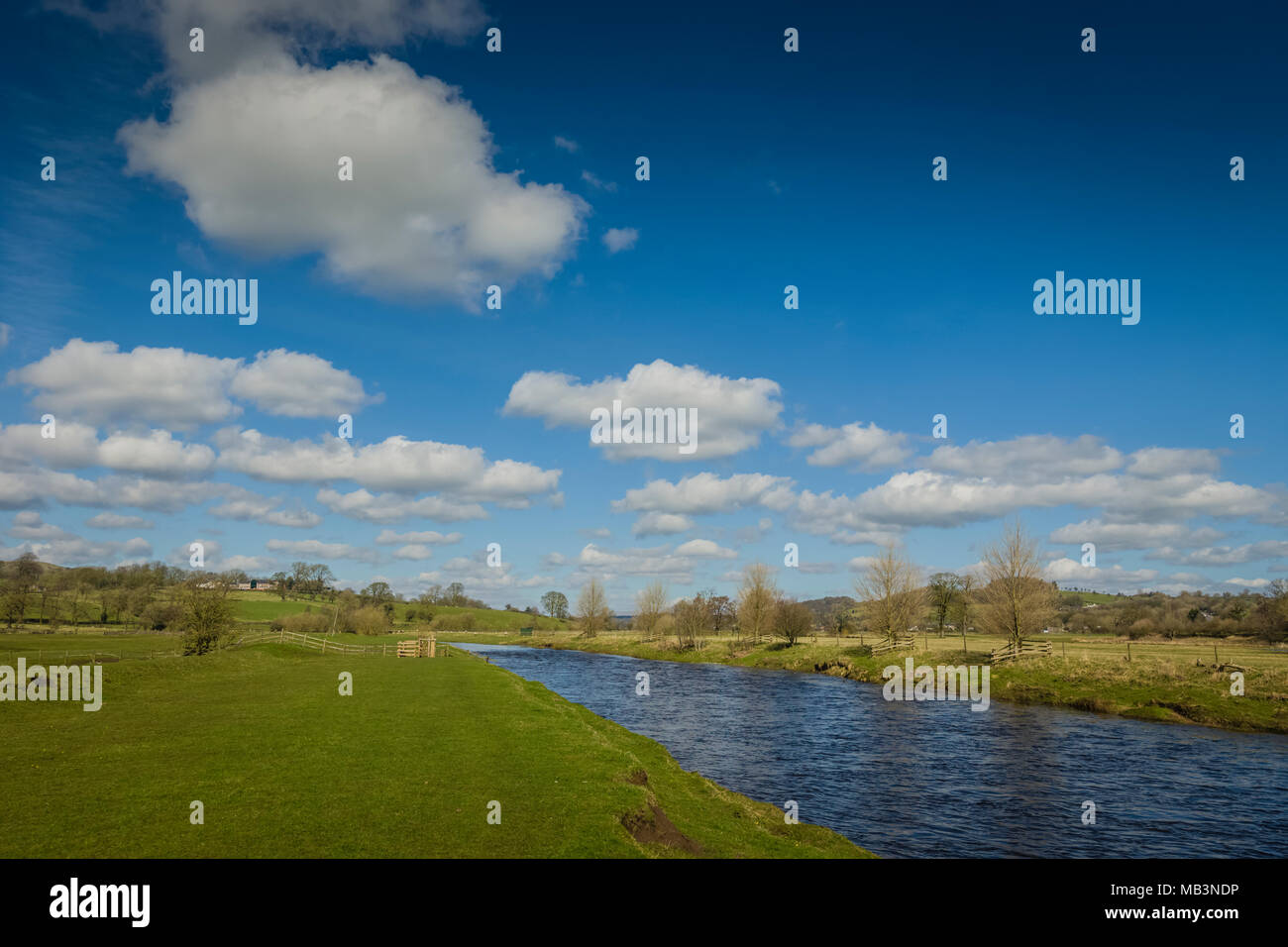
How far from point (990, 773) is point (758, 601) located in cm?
8985

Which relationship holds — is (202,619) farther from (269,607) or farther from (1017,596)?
(269,607)

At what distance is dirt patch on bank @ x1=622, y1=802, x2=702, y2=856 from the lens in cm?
1559

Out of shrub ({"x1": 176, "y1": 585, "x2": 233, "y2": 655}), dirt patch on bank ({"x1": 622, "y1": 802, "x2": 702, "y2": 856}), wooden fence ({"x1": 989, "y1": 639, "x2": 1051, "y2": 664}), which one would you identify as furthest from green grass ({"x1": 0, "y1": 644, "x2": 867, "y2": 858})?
wooden fence ({"x1": 989, "y1": 639, "x2": 1051, "y2": 664})

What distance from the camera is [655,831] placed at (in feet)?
53.4

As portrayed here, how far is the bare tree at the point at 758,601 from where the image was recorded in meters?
120

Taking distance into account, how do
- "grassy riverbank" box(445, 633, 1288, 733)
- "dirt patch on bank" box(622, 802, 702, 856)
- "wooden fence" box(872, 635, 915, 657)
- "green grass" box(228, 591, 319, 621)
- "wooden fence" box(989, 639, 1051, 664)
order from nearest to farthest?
"dirt patch on bank" box(622, 802, 702, 856)
"grassy riverbank" box(445, 633, 1288, 733)
"wooden fence" box(989, 639, 1051, 664)
"wooden fence" box(872, 635, 915, 657)
"green grass" box(228, 591, 319, 621)

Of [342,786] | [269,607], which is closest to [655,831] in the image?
[342,786]

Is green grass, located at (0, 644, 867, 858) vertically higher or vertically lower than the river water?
higher

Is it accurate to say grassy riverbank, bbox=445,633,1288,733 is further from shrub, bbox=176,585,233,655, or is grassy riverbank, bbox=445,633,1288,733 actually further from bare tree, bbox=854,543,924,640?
shrub, bbox=176,585,233,655

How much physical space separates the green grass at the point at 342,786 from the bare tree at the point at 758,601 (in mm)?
89640

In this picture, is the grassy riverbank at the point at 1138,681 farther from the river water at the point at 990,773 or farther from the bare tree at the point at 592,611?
the bare tree at the point at 592,611

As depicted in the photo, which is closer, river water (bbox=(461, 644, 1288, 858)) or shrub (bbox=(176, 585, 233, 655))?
river water (bbox=(461, 644, 1288, 858))

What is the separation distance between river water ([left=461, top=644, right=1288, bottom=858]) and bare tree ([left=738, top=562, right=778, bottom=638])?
6512 centimetres

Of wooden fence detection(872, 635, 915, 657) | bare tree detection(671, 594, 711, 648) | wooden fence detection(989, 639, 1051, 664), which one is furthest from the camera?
bare tree detection(671, 594, 711, 648)
